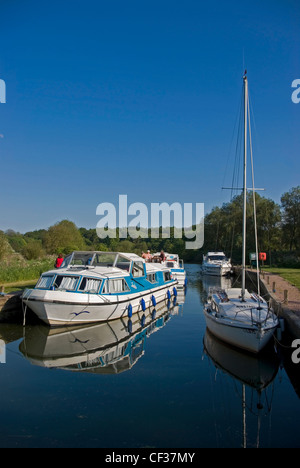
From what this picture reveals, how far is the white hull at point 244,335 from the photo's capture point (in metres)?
12.7

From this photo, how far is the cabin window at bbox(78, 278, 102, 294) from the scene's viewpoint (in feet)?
58.6

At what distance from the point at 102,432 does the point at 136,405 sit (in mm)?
1507

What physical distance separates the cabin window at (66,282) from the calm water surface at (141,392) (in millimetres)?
2214

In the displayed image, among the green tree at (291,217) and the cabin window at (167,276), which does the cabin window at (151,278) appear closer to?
the cabin window at (167,276)

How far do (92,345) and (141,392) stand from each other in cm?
517

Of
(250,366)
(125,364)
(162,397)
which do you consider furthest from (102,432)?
(250,366)

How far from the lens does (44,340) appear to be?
50.9ft

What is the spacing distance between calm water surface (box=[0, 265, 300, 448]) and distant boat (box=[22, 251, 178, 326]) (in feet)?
3.24

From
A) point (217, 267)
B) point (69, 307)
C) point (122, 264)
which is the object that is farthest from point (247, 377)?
point (217, 267)

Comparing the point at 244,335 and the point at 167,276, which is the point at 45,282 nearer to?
the point at 244,335

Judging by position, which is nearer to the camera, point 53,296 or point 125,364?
point 125,364
